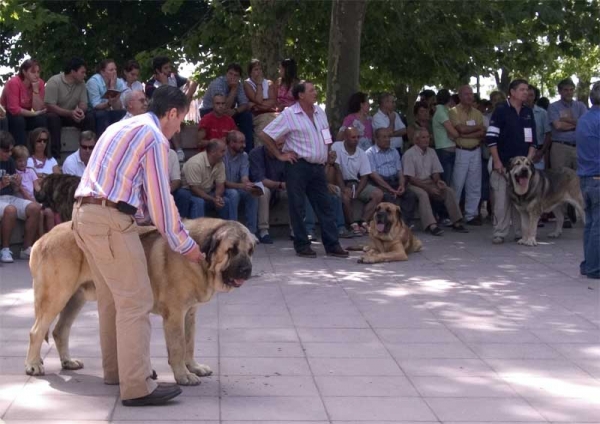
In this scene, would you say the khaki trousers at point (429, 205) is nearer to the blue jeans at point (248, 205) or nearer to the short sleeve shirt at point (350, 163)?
the short sleeve shirt at point (350, 163)

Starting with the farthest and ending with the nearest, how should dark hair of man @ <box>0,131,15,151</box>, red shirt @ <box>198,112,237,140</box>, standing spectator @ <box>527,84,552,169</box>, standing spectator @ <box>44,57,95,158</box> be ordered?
standing spectator @ <box>527,84,552,169</box> < red shirt @ <box>198,112,237,140</box> < standing spectator @ <box>44,57,95,158</box> < dark hair of man @ <box>0,131,15,151</box>

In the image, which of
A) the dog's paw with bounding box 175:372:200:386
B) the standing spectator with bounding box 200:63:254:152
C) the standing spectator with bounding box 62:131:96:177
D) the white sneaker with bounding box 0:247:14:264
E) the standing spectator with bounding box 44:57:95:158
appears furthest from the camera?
the standing spectator with bounding box 200:63:254:152

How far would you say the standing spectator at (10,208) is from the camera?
11.7 m

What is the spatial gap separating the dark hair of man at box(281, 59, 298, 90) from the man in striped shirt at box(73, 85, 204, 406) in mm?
9192

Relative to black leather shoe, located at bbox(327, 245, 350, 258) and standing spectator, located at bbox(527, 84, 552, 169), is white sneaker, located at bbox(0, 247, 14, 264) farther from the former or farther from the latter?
standing spectator, located at bbox(527, 84, 552, 169)

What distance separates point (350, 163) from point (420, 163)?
120 centimetres

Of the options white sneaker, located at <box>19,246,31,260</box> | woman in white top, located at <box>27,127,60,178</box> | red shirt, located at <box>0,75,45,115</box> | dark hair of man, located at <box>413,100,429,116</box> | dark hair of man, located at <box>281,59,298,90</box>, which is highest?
dark hair of man, located at <box>281,59,298,90</box>

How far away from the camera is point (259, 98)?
1520 cm

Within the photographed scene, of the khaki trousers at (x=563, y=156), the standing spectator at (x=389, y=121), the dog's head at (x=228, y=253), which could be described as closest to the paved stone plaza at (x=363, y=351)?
the dog's head at (x=228, y=253)

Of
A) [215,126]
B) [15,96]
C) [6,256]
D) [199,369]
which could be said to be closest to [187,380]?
[199,369]

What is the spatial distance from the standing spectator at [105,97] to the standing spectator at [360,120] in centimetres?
332

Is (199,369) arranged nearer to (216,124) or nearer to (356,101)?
(216,124)

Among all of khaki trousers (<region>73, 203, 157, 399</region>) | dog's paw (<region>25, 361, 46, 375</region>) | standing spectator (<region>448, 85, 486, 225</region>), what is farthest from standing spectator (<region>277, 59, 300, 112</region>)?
khaki trousers (<region>73, 203, 157, 399</region>)

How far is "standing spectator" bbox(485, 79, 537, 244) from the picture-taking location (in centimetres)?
1420
